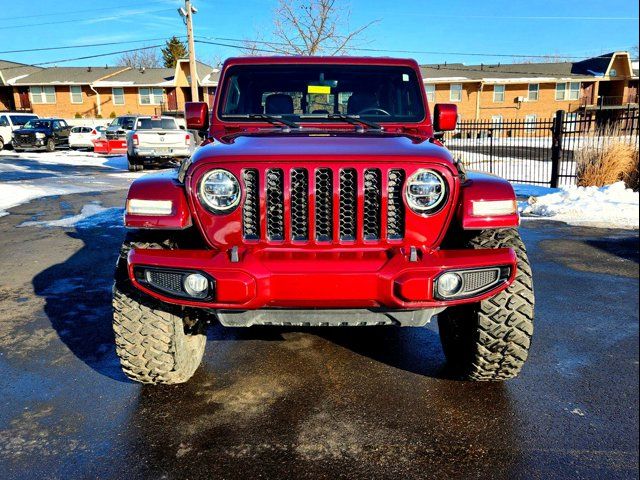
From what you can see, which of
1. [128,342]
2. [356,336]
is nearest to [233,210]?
[128,342]

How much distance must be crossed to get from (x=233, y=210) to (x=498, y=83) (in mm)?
43153

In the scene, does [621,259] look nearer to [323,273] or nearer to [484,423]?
[484,423]

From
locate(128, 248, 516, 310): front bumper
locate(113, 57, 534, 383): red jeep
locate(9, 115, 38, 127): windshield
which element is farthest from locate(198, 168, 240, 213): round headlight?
locate(9, 115, 38, 127): windshield

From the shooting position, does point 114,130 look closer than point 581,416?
No

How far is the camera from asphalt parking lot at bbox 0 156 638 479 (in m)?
2.38

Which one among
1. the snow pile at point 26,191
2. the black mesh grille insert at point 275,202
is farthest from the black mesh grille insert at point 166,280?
the snow pile at point 26,191

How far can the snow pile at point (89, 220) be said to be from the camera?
26.6 feet

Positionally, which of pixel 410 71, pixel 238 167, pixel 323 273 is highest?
pixel 410 71

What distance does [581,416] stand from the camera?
2738mm

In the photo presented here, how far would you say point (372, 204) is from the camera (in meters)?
2.66

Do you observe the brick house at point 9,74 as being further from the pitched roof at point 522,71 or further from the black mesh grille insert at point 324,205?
the black mesh grille insert at point 324,205

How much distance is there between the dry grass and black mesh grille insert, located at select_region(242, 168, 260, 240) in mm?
9213

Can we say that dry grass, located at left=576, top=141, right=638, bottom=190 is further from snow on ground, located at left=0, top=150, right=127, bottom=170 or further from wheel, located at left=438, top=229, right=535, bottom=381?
snow on ground, located at left=0, top=150, right=127, bottom=170

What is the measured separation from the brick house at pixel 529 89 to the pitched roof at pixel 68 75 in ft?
89.6
